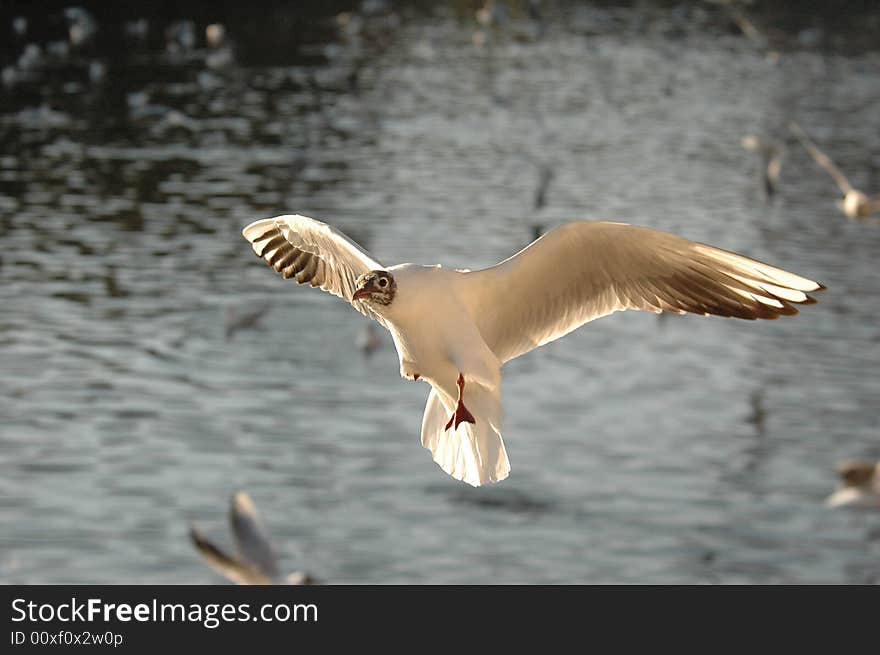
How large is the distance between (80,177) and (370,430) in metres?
13.9

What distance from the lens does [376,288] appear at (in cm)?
525

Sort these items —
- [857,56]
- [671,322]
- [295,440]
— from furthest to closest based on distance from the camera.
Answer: [857,56] < [671,322] < [295,440]

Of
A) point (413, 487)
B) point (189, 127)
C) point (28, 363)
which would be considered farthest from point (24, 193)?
point (413, 487)

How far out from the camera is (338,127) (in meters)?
37.3

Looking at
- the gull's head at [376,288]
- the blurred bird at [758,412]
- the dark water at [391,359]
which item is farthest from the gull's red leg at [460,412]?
the blurred bird at [758,412]

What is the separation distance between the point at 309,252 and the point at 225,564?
2654mm

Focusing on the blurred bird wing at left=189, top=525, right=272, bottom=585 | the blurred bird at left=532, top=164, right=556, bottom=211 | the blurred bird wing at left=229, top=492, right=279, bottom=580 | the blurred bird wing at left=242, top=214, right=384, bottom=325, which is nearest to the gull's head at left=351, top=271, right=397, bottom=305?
the blurred bird wing at left=242, top=214, right=384, bottom=325

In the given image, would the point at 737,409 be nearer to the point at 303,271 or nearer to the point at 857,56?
the point at 303,271

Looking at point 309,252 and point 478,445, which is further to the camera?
point 309,252

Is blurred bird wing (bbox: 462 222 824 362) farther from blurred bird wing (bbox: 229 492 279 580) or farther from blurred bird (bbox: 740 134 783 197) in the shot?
blurred bird (bbox: 740 134 783 197)

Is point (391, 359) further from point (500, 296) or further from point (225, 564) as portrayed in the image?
point (500, 296)

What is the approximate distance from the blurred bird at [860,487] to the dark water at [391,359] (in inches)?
116

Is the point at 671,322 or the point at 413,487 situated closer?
the point at 413,487

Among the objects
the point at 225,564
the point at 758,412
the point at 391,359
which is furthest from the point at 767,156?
the point at 225,564
